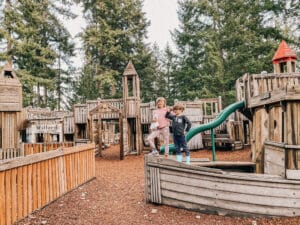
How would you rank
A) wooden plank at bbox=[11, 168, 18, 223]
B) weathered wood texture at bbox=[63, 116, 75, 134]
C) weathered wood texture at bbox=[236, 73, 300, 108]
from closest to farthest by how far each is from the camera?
1. wooden plank at bbox=[11, 168, 18, 223]
2. weathered wood texture at bbox=[236, 73, 300, 108]
3. weathered wood texture at bbox=[63, 116, 75, 134]

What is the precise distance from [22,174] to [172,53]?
33862mm

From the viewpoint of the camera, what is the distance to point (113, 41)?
3222 cm

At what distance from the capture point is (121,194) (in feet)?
24.9

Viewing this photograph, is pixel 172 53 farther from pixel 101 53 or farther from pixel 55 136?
pixel 55 136

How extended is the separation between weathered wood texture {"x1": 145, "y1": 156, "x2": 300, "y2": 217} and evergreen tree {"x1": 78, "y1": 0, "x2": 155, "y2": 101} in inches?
1022

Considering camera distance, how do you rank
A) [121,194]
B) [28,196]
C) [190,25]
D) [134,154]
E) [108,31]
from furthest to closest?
[190,25] < [108,31] < [134,154] < [121,194] < [28,196]

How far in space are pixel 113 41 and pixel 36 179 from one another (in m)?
28.4

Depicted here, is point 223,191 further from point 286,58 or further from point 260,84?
point 286,58

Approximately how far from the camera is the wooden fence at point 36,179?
16.1 ft

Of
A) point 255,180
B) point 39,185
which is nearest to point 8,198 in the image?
point 39,185

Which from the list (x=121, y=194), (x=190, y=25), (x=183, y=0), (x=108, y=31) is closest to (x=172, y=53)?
(x=190, y=25)

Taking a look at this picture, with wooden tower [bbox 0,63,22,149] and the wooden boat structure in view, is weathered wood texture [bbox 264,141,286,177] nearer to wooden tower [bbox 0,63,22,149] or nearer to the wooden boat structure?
the wooden boat structure

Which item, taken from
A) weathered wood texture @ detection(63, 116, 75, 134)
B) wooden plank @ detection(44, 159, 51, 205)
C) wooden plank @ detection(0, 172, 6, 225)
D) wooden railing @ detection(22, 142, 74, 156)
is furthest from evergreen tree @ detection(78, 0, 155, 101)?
wooden plank @ detection(0, 172, 6, 225)

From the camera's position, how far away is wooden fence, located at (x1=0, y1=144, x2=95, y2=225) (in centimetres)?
490
